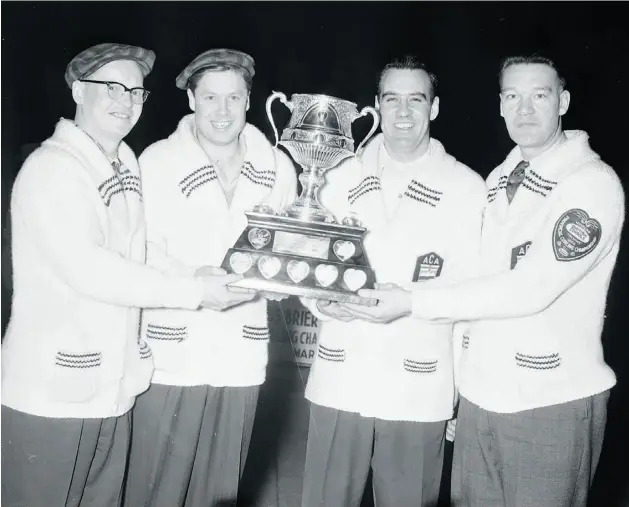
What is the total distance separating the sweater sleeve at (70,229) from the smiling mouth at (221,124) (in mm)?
491

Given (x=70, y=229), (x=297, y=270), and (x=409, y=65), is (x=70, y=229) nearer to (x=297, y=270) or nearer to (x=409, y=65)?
(x=297, y=270)

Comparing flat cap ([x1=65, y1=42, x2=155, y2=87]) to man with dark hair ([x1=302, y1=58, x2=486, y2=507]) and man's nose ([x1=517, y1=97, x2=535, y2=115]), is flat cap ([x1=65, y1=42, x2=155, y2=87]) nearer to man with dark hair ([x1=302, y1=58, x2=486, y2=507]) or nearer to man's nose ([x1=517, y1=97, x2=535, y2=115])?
man with dark hair ([x1=302, y1=58, x2=486, y2=507])

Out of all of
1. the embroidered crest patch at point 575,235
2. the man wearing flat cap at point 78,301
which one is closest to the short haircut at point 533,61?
the embroidered crest patch at point 575,235

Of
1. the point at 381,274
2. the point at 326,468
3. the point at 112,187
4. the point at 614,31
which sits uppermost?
the point at 614,31

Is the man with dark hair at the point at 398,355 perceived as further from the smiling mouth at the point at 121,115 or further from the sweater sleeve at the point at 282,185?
the smiling mouth at the point at 121,115

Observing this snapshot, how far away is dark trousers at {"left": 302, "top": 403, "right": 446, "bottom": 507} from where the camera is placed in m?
2.06

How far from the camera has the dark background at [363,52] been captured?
2.79m

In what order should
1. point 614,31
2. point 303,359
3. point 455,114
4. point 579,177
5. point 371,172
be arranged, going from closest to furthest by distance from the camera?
point 579,177 < point 371,172 < point 614,31 < point 455,114 < point 303,359

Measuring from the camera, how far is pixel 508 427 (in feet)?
6.31

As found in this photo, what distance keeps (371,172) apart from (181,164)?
635mm

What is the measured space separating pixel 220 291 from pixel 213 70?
0.73 metres

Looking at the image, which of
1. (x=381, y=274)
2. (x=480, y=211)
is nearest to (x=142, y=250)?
(x=381, y=274)

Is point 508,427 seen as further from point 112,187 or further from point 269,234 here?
point 112,187

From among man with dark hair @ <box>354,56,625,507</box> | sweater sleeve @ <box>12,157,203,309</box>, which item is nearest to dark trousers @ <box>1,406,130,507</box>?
sweater sleeve @ <box>12,157,203,309</box>
